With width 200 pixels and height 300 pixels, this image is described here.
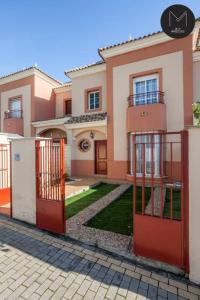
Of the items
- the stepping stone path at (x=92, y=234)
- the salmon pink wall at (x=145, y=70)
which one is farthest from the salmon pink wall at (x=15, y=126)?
the stepping stone path at (x=92, y=234)

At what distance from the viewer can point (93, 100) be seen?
1558cm

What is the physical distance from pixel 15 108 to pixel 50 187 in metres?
16.1

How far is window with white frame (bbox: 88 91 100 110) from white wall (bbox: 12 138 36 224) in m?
9.72

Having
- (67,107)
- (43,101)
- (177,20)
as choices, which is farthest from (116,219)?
(43,101)

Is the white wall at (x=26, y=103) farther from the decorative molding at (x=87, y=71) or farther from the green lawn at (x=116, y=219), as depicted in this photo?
the green lawn at (x=116, y=219)

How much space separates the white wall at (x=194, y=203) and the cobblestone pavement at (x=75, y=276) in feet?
1.19

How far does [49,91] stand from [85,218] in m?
16.0

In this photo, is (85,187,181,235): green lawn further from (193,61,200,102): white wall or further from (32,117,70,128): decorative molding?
(32,117,70,128): decorative molding

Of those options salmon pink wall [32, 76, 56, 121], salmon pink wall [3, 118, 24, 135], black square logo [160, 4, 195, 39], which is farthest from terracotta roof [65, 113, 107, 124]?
black square logo [160, 4, 195, 39]

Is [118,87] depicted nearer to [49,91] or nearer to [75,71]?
[75,71]

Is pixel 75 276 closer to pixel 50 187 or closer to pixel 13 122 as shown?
pixel 50 187

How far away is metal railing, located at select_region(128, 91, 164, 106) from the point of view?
460 inches

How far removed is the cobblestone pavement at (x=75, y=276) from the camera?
10.9ft

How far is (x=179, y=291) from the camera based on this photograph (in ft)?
11.1
